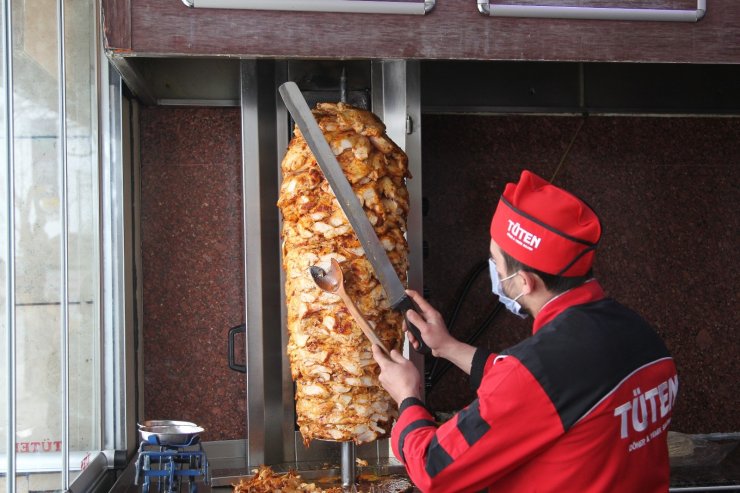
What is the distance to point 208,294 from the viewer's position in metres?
2.90

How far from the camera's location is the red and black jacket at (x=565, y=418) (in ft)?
5.49

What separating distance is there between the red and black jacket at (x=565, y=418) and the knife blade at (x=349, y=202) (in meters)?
0.44

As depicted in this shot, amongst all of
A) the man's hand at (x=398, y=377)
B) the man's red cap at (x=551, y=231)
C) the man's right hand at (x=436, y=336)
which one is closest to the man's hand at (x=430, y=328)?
the man's right hand at (x=436, y=336)

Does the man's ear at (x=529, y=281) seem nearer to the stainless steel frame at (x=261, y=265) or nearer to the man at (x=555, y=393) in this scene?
the man at (x=555, y=393)

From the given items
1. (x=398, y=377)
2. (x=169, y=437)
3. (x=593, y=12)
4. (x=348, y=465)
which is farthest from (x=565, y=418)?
(x=593, y=12)

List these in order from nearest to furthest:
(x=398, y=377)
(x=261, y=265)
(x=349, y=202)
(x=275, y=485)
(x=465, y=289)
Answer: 1. (x=398, y=377)
2. (x=349, y=202)
3. (x=275, y=485)
4. (x=261, y=265)
5. (x=465, y=289)

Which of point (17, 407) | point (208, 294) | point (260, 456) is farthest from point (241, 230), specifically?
point (17, 407)

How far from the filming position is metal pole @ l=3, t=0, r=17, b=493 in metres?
1.61

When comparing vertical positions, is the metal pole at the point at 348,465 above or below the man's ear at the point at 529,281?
below

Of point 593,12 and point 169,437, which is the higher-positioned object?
point 593,12

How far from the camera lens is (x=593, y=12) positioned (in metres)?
2.16

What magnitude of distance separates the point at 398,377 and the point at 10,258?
0.94 meters

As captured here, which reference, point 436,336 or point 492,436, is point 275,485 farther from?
point 492,436

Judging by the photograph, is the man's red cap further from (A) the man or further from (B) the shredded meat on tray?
(B) the shredded meat on tray
